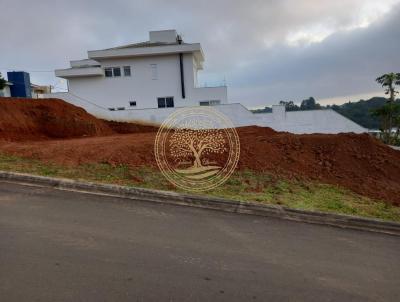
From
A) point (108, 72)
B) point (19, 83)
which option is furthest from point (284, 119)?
point (19, 83)

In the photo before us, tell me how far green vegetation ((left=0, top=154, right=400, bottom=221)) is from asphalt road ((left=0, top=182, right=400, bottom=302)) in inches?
35.5

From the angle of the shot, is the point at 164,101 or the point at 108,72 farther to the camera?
the point at 108,72

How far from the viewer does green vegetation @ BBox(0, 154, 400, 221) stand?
612 centimetres

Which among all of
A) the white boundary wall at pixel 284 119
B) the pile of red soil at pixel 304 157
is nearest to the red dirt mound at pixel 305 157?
the pile of red soil at pixel 304 157

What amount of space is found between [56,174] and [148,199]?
7.66ft

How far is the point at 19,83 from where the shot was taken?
101 feet

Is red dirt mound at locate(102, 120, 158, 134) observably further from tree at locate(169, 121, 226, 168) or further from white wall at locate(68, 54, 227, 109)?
tree at locate(169, 121, 226, 168)

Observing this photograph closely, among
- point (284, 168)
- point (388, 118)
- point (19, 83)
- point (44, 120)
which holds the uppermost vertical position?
point (19, 83)

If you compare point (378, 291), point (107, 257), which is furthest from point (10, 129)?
point (378, 291)

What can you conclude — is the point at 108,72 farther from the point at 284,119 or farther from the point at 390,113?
the point at 390,113

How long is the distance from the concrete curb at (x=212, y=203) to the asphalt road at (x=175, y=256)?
245 mm

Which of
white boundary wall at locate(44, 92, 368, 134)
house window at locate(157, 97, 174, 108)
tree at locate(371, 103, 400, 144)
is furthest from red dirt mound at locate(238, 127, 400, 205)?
house window at locate(157, 97, 174, 108)

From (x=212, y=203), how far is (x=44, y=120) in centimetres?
1180

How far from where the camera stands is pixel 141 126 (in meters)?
17.7
